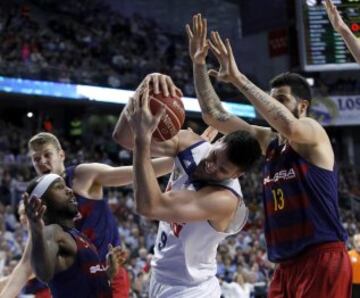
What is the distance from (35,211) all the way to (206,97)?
1.42 metres

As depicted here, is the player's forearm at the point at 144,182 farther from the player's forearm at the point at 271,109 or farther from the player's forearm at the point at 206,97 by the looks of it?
the player's forearm at the point at 206,97

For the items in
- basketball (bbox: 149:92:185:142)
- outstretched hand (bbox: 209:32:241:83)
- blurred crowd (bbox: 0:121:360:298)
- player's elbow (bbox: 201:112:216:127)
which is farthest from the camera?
blurred crowd (bbox: 0:121:360:298)

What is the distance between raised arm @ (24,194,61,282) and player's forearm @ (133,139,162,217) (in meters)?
0.45

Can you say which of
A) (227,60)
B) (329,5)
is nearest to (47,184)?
(227,60)

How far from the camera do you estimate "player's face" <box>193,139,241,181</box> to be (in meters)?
3.41

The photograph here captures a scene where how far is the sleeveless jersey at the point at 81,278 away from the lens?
3.63m

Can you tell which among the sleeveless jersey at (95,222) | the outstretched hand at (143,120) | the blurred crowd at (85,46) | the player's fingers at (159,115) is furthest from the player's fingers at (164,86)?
the blurred crowd at (85,46)

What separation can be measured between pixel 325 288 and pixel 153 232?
9.98 m

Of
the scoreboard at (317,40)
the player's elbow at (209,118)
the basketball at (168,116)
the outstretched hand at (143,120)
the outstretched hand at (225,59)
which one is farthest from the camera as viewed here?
the scoreboard at (317,40)

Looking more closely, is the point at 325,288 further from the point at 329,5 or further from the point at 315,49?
the point at 315,49

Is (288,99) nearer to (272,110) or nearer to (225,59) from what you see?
(272,110)

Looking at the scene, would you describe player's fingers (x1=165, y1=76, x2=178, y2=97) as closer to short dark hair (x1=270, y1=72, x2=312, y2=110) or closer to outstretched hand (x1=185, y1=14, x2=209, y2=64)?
outstretched hand (x1=185, y1=14, x2=209, y2=64)

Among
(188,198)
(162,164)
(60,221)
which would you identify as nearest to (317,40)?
(162,164)

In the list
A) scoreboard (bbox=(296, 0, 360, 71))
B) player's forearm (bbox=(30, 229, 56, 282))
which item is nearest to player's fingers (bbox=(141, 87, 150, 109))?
player's forearm (bbox=(30, 229, 56, 282))
